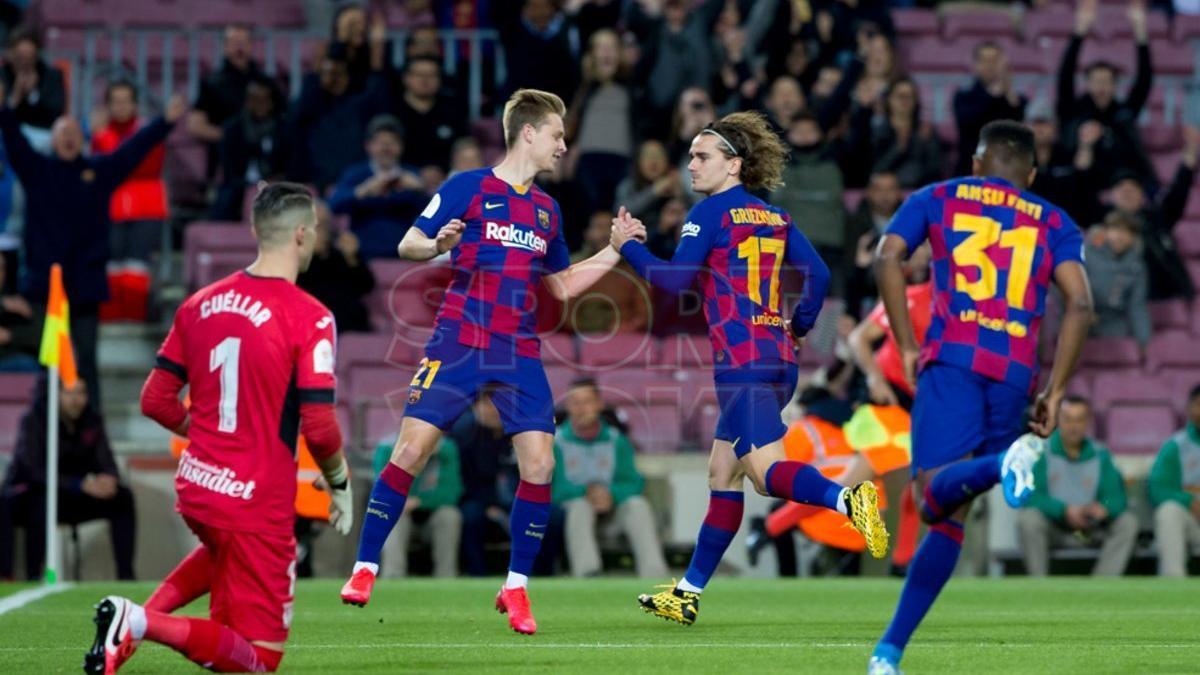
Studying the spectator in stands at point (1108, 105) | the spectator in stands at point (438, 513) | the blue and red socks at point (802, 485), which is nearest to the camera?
the blue and red socks at point (802, 485)

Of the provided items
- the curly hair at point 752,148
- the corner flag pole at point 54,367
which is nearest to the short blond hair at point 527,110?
the curly hair at point 752,148

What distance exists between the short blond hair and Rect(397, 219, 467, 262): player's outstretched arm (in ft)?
1.79

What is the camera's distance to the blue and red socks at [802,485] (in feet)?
25.5

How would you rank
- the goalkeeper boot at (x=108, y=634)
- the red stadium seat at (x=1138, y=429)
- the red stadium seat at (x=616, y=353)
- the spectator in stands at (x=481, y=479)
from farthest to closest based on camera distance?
the red stadium seat at (x=1138, y=429)
the red stadium seat at (x=616, y=353)
the spectator in stands at (x=481, y=479)
the goalkeeper boot at (x=108, y=634)

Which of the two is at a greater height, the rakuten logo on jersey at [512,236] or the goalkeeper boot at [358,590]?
the rakuten logo on jersey at [512,236]

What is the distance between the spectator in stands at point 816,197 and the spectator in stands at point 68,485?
5.52 meters

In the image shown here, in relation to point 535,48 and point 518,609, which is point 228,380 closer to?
point 518,609

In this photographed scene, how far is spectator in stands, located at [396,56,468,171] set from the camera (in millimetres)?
15688

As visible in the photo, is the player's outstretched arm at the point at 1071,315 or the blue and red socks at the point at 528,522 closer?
the player's outstretched arm at the point at 1071,315

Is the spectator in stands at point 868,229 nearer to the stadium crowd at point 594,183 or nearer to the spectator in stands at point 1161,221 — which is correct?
the stadium crowd at point 594,183

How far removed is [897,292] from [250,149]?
9888 millimetres

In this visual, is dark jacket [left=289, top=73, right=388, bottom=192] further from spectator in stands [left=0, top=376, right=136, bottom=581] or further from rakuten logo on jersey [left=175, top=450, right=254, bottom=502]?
rakuten logo on jersey [left=175, top=450, right=254, bottom=502]

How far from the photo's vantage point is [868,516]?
739 centimetres

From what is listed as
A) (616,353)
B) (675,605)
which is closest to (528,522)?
(675,605)
